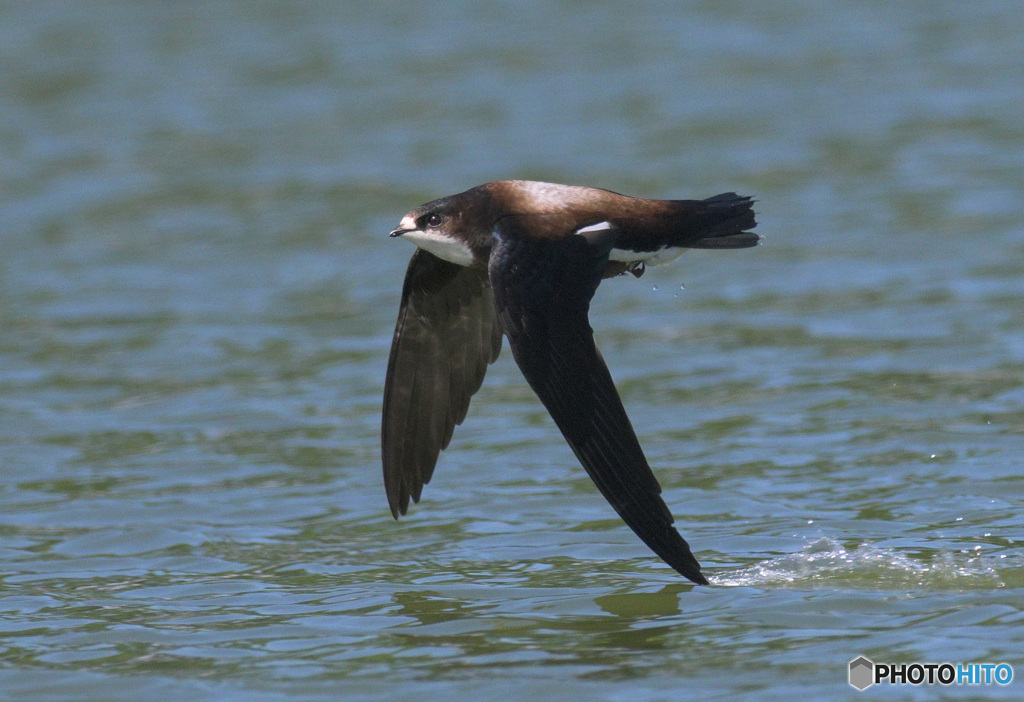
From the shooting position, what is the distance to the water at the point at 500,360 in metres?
5.90

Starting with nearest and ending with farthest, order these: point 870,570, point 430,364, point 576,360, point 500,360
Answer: point 576,360
point 870,570
point 430,364
point 500,360

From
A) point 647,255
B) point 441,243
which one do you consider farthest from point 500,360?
point 647,255

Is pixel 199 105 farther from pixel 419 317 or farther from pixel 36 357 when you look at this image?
pixel 419 317

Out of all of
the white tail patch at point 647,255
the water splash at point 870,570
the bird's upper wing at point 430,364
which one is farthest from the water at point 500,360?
the white tail patch at point 647,255

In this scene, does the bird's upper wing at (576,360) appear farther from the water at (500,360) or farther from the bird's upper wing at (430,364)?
the bird's upper wing at (430,364)

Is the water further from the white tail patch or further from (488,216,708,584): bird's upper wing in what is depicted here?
the white tail patch

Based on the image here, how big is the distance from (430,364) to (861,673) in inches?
97.4

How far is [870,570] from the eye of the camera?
6219 mm

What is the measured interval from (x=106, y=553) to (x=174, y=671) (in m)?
1.79

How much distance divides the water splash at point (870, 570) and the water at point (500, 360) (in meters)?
0.03

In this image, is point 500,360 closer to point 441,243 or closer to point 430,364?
point 430,364

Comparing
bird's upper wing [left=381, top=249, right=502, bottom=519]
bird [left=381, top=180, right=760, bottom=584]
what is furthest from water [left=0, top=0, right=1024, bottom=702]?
bird [left=381, top=180, right=760, bottom=584]
